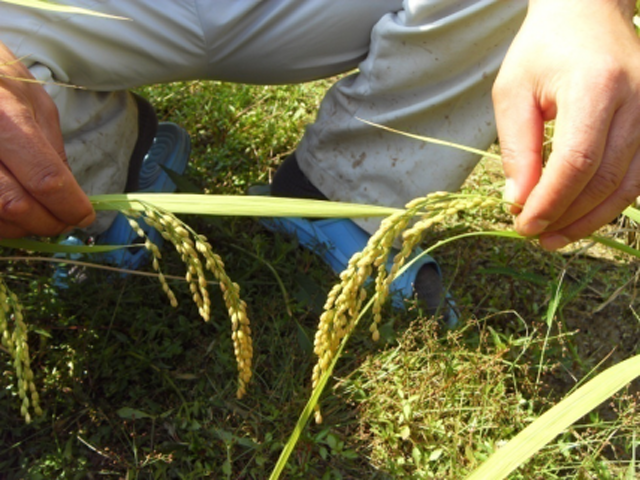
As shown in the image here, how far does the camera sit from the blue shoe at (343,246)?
193 cm

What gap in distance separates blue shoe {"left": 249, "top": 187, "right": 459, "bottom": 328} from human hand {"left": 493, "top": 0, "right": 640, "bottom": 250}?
0.77 meters

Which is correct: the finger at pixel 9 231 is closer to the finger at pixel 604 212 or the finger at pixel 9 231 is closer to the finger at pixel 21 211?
the finger at pixel 21 211

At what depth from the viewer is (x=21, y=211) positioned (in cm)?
106

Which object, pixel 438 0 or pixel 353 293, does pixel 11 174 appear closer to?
pixel 353 293

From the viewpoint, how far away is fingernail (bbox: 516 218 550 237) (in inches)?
42.6

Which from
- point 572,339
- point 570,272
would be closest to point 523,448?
point 572,339

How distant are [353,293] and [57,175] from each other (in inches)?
21.3

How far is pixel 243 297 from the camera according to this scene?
1905 mm

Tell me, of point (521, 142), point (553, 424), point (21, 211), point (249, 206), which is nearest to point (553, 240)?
point (521, 142)

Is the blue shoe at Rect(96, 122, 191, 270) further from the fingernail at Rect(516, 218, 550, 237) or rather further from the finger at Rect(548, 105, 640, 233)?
the finger at Rect(548, 105, 640, 233)

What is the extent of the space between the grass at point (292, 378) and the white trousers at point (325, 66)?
12.8 inches

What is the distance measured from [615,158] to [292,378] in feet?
3.35

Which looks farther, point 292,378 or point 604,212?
point 292,378

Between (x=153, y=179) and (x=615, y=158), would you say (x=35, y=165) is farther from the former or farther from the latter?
(x=153, y=179)
